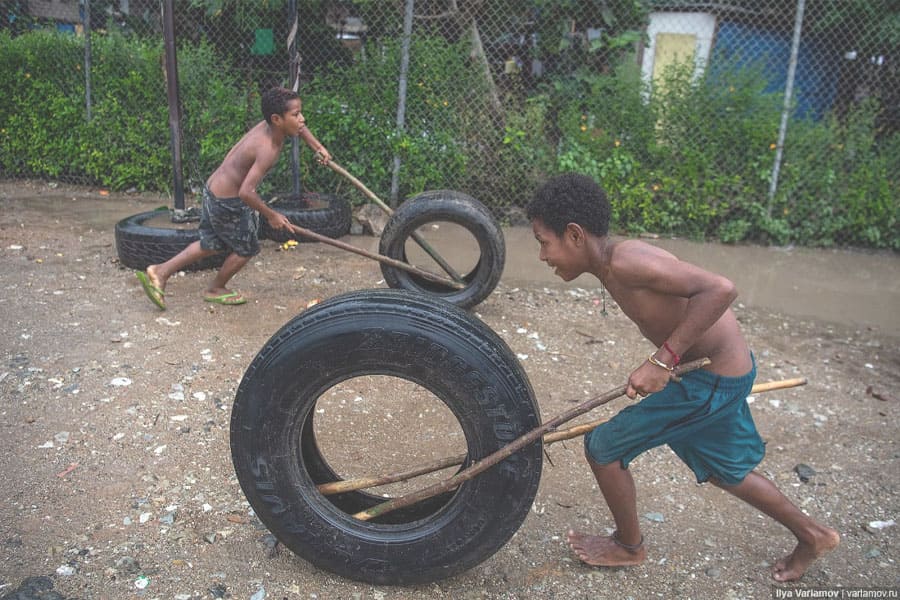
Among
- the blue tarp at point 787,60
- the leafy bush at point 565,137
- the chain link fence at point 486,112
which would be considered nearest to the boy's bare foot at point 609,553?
the chain link fence at point 486,112

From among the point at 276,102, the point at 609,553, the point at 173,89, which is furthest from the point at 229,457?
the point at 173,89

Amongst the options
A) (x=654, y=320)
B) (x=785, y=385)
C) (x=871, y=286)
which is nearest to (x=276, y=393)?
(x=654, y=320)

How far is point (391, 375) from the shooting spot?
2477 millimetres

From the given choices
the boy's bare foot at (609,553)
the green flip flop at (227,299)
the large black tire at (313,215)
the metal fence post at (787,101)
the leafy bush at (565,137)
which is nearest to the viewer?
the boy's bare foot at (609,553)

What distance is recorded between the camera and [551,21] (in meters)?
8.79

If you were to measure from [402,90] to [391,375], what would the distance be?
602 cm

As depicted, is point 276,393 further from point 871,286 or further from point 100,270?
point 871,286

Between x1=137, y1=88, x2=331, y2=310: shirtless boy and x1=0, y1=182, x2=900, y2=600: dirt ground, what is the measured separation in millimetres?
243

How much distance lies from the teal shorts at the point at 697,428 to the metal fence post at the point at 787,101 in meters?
6.06

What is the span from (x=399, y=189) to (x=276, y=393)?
604 centimetres

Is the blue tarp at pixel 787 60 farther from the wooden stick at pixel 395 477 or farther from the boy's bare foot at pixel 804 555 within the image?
the wooden stick at pixel 395 477

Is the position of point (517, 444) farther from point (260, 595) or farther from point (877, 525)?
point (877, 525)

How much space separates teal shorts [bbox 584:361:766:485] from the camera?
2.58m

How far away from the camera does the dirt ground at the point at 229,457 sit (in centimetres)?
276
